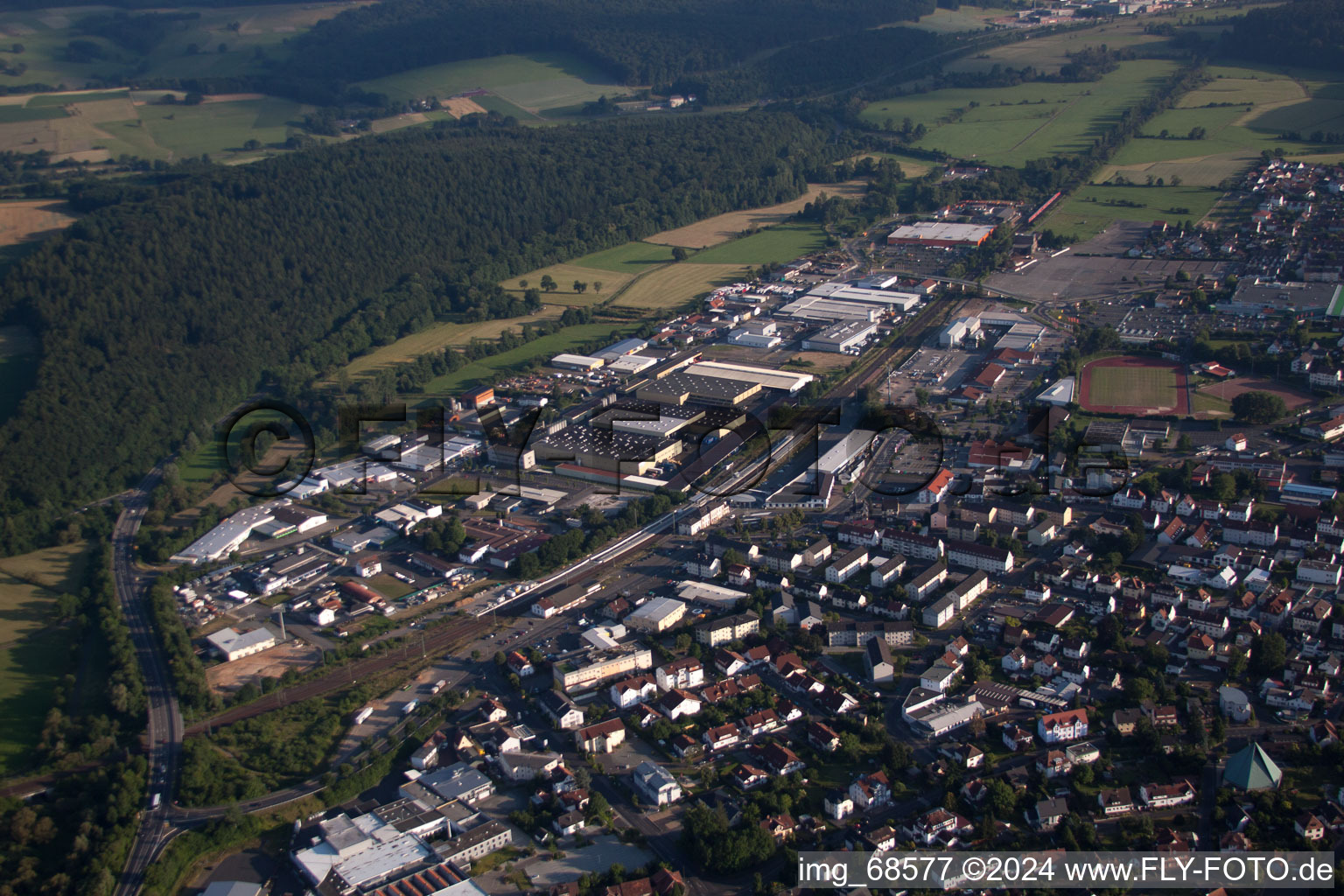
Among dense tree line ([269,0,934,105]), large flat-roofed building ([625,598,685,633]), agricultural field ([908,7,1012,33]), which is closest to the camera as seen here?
large flat-roofed building ([625,598,685,633])

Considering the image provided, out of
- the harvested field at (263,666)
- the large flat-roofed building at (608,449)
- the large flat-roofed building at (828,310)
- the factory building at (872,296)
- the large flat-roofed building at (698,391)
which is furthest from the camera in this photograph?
the factory building at (872,296)

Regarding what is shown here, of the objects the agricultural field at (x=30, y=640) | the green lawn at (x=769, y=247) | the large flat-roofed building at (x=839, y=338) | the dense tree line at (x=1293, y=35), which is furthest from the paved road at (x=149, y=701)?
the dense tree line at (x=1293, y=35)

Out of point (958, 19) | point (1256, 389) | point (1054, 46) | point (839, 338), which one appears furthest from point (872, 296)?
point (958, 19)

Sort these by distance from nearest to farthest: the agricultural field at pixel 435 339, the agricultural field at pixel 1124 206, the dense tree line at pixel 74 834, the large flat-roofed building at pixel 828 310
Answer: the dense tree line at pixel 74 834 → the agricultural field at pixel 435 339 → the large flat-roofed building at pixel 828 310 → the agricultural field at pixel 1124 206

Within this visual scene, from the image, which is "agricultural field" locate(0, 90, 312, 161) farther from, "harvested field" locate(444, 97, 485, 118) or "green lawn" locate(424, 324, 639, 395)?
"green lawn" locate(424, 324, 639, 395)

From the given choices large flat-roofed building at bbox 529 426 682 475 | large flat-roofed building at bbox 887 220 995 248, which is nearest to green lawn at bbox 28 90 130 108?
large flat-roofed building at bbox 887 220 995 248

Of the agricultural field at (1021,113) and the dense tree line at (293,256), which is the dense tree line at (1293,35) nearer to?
the agricultural field at (1021,113)

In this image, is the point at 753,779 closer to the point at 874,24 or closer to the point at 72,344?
the point at 72,344
